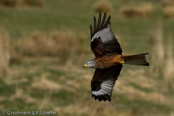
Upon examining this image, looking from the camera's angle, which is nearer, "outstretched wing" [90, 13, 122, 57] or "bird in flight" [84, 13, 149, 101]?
"bird in flight" [84, 13, 149, 101]

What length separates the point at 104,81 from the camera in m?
5.16

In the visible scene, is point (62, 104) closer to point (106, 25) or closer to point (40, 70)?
point (40, 70)

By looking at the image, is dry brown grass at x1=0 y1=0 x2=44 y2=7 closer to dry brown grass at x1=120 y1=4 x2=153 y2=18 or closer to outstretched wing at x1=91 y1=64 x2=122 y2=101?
dry brown grass at x1=120 y1=4 x2=153 y2=18

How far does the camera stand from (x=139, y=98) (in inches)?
580

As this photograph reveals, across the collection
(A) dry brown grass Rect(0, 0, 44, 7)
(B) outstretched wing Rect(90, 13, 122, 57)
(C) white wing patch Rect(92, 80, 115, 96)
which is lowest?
(A) dry brown grass Rect(0, 0, 44, 7)

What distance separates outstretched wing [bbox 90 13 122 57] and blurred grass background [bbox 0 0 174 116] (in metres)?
0.22

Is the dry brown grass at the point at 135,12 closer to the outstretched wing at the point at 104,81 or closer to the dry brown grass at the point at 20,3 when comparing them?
the dry brown grass at the point at 20,3

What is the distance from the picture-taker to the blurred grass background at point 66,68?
10312 mm

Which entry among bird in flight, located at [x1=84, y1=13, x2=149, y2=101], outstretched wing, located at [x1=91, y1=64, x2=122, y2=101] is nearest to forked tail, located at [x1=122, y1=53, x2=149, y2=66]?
bird in flight, located at [x1=84, y1=13, x2=149, y2=101]

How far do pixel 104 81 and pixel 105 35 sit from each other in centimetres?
56

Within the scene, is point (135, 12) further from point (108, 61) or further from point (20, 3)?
point (108, 61)

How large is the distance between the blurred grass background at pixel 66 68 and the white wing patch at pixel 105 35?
249mm

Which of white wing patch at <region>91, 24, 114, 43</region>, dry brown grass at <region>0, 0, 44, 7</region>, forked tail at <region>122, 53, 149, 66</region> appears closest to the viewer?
forked tail at <region>122, 53, 149, 66</region>

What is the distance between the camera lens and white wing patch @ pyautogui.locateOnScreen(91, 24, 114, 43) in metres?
5.07
